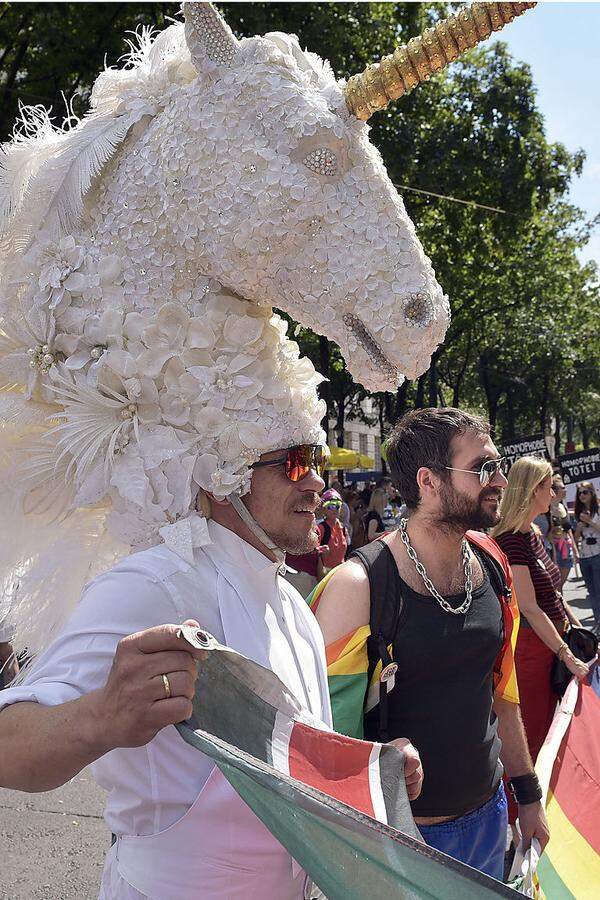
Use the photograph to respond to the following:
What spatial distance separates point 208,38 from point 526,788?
2.59 meters

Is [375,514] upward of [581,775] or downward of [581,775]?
upward

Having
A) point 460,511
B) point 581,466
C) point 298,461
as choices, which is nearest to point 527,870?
point 460,511

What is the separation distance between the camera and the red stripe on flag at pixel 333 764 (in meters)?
1.62

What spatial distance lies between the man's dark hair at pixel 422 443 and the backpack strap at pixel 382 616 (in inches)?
14.6

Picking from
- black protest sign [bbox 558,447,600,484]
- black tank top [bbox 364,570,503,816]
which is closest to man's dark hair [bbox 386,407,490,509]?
black tank top [bbox 364,570,503,816]

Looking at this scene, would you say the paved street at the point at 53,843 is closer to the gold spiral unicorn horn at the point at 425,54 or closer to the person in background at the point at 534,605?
the person in background at the point at 534,605

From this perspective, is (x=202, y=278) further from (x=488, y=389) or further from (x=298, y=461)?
(x=488, y=389)

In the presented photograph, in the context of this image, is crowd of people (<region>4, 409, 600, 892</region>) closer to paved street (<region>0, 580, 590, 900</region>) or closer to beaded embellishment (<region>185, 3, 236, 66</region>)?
beaded embellishment (<region>185, 3, 236, 66</region>)

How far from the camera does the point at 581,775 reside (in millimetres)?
3479

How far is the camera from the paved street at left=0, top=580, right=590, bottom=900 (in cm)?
425

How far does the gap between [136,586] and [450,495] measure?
172 cm

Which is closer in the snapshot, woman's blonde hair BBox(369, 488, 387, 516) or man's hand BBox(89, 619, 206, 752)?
man's hand BBox(89, 619, 206, 752)

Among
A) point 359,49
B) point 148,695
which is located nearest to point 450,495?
point 148,695

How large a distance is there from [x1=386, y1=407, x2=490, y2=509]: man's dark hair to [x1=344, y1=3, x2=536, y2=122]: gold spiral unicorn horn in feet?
5.08
